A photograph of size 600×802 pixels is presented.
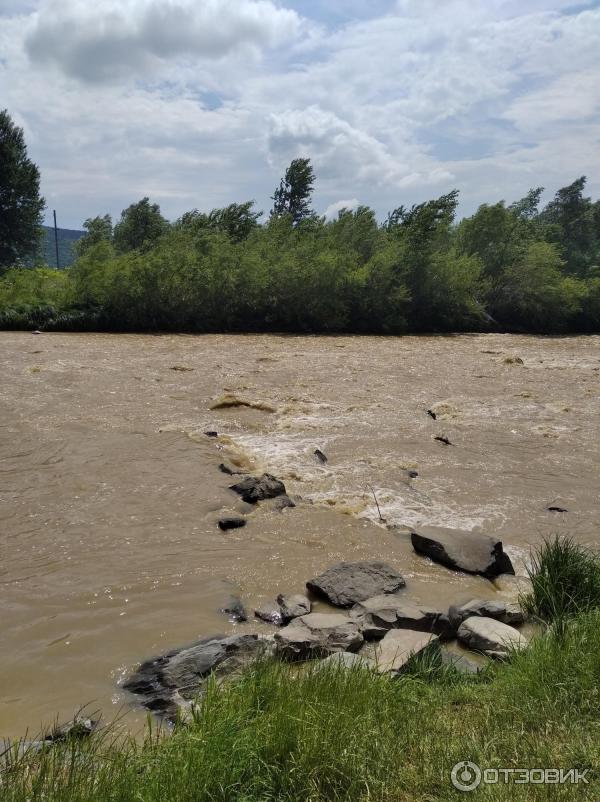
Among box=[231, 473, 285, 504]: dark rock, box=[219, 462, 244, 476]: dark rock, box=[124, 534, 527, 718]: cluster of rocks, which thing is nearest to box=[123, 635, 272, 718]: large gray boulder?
box=[124, 534, 527, 718]: cluster of rocks

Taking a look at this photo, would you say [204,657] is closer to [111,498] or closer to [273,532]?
[273,532]

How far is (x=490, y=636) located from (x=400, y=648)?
A: 0.95 metres

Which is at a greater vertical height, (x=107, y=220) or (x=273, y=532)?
(x=107, y=220)

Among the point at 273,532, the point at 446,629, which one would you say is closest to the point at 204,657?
the point at 446,629

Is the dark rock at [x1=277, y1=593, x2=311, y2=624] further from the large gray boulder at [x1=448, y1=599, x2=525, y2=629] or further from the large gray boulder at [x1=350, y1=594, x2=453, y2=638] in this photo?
the large gray boulder at [x1=448, y1=599, x2=525, y2=629]

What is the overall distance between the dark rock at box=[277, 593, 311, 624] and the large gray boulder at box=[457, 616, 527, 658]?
1.34 metres

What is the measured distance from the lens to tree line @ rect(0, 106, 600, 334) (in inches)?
1054

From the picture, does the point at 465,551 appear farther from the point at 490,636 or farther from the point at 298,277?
the point at 298,277

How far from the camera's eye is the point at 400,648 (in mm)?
4680

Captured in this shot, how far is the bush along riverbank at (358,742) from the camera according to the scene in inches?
113

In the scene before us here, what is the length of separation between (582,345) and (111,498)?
28.4 metres

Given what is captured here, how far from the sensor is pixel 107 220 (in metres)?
53.0

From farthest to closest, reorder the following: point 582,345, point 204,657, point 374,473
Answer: point 582,345, point 374,473, point 204,657

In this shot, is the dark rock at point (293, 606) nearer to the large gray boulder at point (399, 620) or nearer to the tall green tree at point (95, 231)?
the large gray boulder at point (399, 620)
